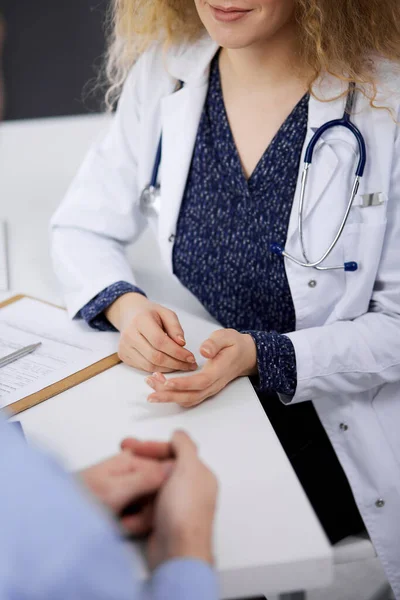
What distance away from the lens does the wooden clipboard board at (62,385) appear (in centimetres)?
79

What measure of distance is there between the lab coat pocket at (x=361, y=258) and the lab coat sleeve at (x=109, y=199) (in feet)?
1.09

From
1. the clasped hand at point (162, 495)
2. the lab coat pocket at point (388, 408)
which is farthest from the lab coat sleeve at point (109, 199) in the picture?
the clasped hand at point (162, 495)

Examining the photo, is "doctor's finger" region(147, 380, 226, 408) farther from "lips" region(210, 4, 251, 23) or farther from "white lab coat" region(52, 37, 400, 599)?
"lips" region(210, 4, 251, 23)

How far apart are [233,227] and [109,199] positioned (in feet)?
0.74

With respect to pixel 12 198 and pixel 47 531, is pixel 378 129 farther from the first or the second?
pixel 12 198

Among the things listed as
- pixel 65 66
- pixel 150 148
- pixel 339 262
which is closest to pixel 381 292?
pixel 339 262

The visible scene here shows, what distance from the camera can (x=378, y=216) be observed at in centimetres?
94

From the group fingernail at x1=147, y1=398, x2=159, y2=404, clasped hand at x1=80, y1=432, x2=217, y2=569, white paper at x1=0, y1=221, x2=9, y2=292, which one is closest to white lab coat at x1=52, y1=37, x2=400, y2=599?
white paper at x1=0, y1=221, x2=9, y2=292

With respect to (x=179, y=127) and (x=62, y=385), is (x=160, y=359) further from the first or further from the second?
(x=179, y=127)

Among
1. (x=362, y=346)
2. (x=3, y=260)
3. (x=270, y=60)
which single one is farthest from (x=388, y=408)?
(x=3, y=260)

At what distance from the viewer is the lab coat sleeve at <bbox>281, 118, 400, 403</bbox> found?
3.02 feet

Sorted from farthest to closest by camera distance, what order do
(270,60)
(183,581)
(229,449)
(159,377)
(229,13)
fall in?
1. (270,60)
2. (229,13)
3. (159,377)
4. (229,449)
5. (183,581)

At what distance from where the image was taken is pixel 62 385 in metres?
0.83

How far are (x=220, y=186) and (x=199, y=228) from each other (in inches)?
2.6
